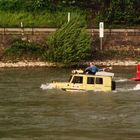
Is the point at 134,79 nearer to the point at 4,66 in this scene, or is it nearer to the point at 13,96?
the point at 13,96

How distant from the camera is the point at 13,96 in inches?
1620

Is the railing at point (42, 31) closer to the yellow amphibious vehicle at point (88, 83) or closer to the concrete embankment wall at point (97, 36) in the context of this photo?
the concrete embankment wall at point (97, 36)

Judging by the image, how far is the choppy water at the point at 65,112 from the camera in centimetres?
2923

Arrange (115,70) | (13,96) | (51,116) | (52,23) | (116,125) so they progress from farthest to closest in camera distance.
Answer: (52,23) < (115,70) < (13,96) < (51,116) < (116,125)

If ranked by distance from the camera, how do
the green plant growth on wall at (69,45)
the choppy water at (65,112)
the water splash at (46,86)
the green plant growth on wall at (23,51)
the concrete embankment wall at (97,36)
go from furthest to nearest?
the concrete embankment wall at (97,36)
the green plant growth on wall at (23,51)
the green plant growth on wall at (69,45)
the water splash at (46,86)
the choppy water at (65,112)

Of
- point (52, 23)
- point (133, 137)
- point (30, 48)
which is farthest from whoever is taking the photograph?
point (52, 23)

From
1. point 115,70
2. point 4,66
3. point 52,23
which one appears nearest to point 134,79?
point 115,70

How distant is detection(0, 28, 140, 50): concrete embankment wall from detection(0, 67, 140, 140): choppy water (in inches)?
579

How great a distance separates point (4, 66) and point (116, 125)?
2943 cm

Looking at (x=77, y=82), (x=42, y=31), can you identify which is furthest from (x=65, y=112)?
(x=42, y=31)

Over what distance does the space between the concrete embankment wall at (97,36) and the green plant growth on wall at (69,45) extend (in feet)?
12.4

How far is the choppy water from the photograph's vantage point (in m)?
29.2

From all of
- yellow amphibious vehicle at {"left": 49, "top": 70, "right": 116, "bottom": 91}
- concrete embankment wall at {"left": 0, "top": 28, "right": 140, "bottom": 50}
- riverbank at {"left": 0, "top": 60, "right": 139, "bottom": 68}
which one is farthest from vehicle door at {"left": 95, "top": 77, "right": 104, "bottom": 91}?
concrete embankment wall at {"left": 0, "top": 28, "right": 140, "bottom": 50}

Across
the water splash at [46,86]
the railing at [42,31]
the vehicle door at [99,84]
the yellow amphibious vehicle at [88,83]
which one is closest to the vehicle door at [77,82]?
the yellow amphibious vehicle at [88,83]
